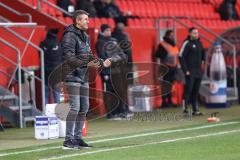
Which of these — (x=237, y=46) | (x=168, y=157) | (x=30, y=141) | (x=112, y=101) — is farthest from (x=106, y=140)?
(x=237, y=46)

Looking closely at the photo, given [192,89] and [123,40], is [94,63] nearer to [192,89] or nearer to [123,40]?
[123,40]

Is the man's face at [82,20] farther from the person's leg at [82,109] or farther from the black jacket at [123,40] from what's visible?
the black jacket at [123,40]

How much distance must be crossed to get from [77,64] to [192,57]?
7181mm

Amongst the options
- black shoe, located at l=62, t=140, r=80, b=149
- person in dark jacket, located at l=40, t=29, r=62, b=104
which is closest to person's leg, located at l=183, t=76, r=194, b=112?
person in dark jacket, located at l=40, t=29, r=62, b=104

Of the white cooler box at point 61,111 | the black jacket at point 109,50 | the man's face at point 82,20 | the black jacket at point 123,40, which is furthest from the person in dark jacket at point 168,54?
the man's face at point 82,20

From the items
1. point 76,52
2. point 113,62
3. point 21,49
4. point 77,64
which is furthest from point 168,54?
point 77,64

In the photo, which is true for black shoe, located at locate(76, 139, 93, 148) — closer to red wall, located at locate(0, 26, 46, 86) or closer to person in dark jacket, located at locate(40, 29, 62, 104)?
red wall, located at locate(0, 26, 46, 86)

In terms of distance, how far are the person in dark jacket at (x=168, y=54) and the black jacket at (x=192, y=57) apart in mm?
2227

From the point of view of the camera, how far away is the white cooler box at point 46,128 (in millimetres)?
14477

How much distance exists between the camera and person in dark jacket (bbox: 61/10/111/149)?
40.1 feet

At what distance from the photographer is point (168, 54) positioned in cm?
2131

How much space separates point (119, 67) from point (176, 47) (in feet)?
11.4

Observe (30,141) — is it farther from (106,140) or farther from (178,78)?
(178,78)

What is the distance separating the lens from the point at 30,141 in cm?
1434
